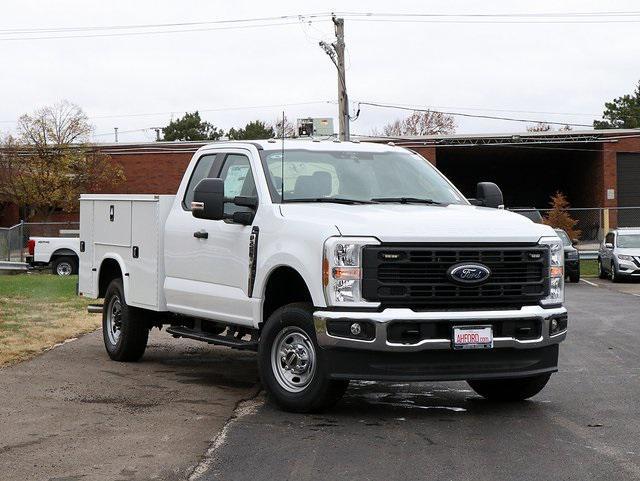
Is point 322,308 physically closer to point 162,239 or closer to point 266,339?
point 266,339

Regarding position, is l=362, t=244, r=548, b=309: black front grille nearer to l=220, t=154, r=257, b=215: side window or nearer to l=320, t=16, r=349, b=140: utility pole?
l=220, t=154, r=257, b=215: side window

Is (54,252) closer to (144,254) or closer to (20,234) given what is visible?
(20,234)

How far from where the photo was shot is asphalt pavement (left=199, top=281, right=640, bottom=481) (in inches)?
269

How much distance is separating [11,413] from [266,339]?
2077 millimetres

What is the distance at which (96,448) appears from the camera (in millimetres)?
7512

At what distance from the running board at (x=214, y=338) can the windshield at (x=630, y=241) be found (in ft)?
76.6

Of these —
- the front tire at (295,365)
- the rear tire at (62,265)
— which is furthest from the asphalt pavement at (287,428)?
the rear tire at (62,265)

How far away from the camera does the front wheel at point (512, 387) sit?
9.50 metres

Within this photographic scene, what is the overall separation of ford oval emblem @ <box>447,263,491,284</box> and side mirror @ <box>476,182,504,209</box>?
214 cm

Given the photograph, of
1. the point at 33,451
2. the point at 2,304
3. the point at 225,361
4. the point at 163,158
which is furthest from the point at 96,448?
the point at 163,158

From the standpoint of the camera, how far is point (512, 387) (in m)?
9.62

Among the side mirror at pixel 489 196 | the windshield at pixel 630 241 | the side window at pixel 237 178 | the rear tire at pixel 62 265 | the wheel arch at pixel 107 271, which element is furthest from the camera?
the rear tire at pixel 62 265

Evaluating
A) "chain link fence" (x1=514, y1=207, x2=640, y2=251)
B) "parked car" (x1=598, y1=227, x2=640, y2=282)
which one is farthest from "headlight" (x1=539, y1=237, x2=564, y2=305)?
"chain link fence" (x1=514, y1=207, x2=640, y2=251)

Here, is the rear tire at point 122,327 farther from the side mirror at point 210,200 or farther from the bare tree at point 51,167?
the bare tree at point 51,167
